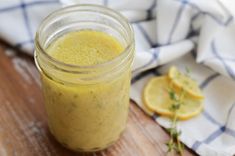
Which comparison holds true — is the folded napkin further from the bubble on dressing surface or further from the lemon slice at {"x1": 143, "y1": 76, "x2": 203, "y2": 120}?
the bubble on dressing surface

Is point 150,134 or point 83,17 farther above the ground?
point 83,17

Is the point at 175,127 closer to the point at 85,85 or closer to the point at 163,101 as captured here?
the point at 163,101

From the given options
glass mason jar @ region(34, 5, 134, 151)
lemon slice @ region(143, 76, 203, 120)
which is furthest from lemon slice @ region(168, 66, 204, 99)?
glass mason jar @ region(34, 5, 134, 151)

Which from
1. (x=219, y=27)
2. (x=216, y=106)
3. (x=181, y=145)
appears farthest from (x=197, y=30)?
(x=181, y=145)

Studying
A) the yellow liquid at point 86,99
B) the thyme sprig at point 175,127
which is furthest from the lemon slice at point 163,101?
the yellow liquid at point 86,99

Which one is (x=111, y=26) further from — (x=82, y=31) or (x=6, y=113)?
(x=6, y=113)

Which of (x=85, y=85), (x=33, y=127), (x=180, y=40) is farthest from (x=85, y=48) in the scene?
(x=180, y=40)

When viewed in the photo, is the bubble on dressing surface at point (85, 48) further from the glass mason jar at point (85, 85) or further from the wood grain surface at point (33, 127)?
the wood grain surface at point (33, 127)
